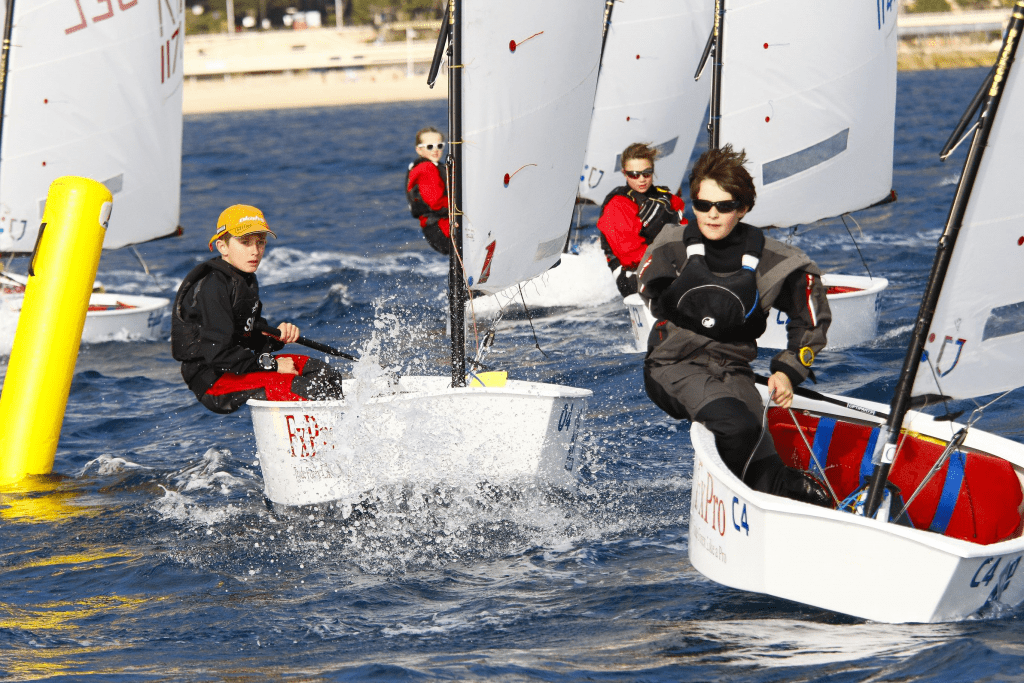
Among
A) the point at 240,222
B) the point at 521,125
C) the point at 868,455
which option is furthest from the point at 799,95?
the point at 240,222

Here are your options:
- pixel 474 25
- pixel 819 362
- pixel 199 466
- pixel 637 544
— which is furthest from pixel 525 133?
pixel 819 362

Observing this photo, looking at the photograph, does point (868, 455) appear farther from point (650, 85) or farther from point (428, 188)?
point (650, 85)

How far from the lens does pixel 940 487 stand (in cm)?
454

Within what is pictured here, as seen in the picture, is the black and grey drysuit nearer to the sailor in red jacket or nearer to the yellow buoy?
the yellow buoy

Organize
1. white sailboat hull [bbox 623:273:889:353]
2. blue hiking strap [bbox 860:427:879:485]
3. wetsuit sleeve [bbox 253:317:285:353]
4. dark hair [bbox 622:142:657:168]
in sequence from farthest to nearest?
white sailboat hull [bbox 623:273:889:353] → dark hair [bbox 622:142:657:168] → wetsuit sleeve [bbox 253:317:285:353] → blue hiking strap [bbox 860:427:879:485]

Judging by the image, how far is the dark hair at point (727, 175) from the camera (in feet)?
13.2

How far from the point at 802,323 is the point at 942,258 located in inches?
20.2

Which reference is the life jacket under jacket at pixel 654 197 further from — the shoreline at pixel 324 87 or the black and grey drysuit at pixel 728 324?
the shoreline at pixel 324 87

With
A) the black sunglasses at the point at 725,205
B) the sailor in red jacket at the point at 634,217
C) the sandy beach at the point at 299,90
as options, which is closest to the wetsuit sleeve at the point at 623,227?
the sailor in red jacket at the point at 634,217

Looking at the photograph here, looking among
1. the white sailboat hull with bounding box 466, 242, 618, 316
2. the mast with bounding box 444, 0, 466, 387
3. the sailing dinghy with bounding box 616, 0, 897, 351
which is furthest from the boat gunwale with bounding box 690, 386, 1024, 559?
the white sailboat hull with bounding box 466, 242, 618, 316

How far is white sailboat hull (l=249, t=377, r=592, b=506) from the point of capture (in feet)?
16.0

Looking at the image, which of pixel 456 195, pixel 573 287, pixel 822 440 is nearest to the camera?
pixel 822 440

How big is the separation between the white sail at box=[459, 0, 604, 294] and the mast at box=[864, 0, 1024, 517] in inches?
83.9

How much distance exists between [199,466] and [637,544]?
2729 mm
